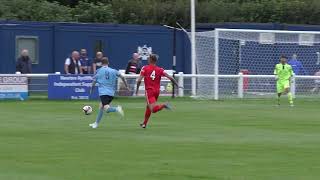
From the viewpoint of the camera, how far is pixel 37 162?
13.8 metres

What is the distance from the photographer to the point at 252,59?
37969mm

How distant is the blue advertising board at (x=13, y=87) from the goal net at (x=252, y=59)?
7230 millimetres

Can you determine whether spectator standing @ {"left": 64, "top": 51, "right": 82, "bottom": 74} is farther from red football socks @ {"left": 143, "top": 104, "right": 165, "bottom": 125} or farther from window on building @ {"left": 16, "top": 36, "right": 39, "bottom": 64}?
red football socks @ {"left": 143, "top": 104, "right": 165, "bottom": 125}

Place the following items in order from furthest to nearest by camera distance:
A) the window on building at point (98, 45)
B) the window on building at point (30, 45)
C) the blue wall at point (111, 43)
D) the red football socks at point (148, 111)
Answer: the window on building at point (98, 45), the window on building at point (30, 45), the blue wall at point (111, 43), the red football socks at point (148, 111)

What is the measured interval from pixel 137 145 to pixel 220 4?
127ft

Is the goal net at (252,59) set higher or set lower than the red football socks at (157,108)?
higher

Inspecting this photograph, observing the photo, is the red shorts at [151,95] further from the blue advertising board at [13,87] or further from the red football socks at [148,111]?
the blue advertising board at [13,87]

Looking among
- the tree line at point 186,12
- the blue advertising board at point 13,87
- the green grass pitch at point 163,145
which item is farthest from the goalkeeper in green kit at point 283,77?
the tree line at point 186,12

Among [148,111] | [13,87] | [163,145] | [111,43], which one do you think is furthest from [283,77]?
[163,145]

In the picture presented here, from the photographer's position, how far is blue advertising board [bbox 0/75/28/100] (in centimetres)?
3244

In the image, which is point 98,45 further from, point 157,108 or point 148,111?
point 148,111

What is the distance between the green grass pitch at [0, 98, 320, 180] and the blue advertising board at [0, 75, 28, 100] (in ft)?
15.7

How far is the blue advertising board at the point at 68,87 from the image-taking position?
33.3 m

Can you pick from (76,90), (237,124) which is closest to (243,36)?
(76,90)
